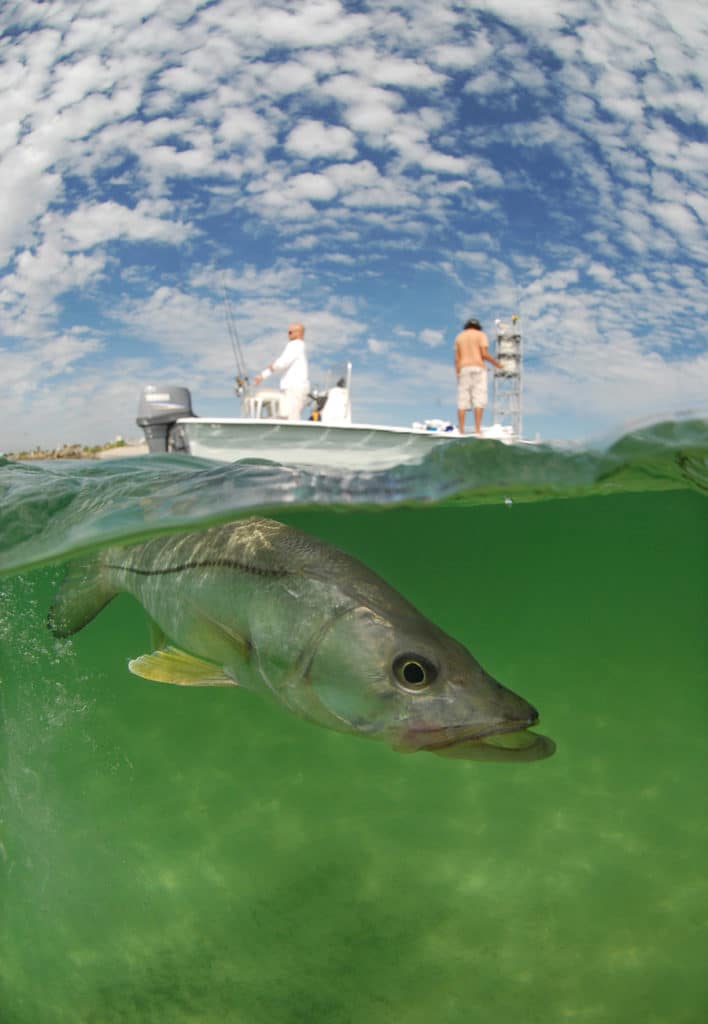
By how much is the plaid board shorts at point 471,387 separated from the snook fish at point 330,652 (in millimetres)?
14330

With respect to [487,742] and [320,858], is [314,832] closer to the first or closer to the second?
[320,858]

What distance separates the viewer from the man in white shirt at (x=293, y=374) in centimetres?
1600

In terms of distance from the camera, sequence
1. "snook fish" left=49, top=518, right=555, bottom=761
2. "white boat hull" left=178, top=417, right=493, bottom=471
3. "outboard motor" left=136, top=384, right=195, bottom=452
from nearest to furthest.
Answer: "snook fish" left=49, top=518, right=555, bottom=761 < "white boat hull" left=178, top=417, right=493, bottom=471 < "outboard motor" left=136, top=384, right=195, bottom=452

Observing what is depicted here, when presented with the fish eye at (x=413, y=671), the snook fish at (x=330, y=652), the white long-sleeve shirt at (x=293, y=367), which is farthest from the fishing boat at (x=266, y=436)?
the fish eye at (x=413, y=671)

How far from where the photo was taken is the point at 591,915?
5.08 meters

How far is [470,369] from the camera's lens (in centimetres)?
1753

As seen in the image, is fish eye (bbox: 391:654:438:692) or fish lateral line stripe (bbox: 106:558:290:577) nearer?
fish eye (bbox: 391:654:438:692)

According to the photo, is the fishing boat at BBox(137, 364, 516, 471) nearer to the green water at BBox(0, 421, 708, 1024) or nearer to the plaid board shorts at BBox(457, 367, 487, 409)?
the plaid board shorts at BBox(457, 367, 487, 409)

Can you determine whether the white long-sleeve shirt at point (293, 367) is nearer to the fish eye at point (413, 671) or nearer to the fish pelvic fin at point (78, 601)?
the fish pelvic fin at point (78, 601)

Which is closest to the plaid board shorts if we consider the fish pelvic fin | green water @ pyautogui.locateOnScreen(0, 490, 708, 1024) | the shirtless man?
the shirtless man

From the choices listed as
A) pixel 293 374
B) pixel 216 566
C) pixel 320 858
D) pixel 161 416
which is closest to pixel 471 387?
pixel 293 374

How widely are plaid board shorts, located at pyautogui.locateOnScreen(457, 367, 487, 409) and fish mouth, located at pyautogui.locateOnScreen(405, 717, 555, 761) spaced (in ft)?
49.9

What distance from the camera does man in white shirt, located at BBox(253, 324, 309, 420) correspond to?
16.0 meters

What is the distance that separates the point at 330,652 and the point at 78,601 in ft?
7.81
